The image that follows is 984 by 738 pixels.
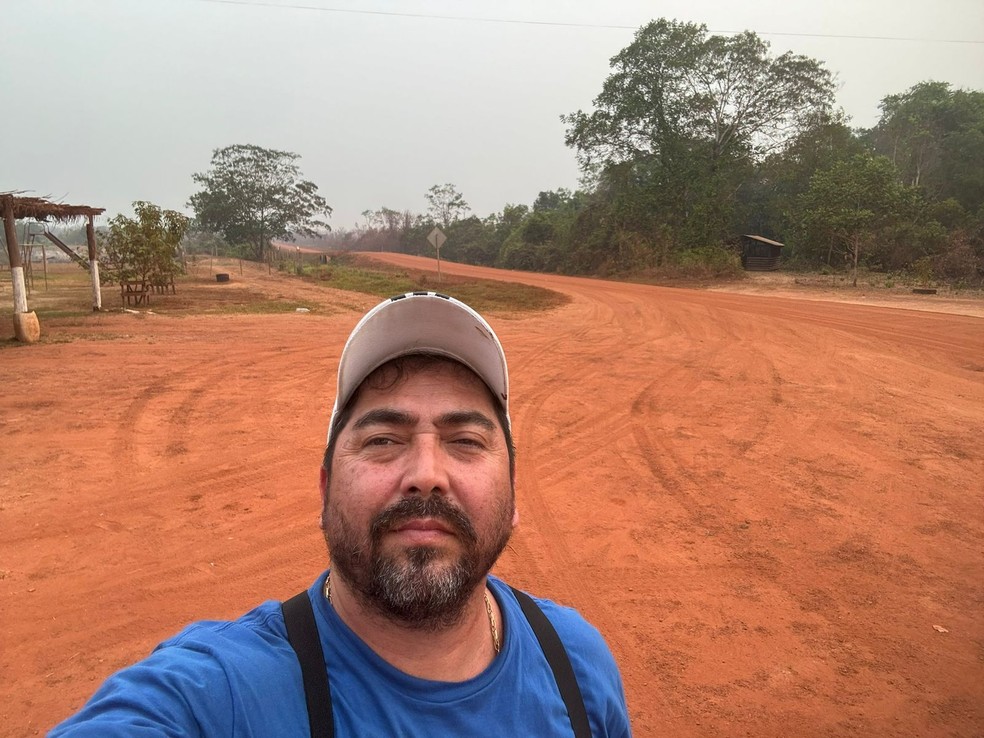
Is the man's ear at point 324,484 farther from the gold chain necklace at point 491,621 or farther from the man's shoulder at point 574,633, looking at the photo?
the man's shoulder at point 574,633

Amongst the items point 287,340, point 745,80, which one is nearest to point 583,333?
point 287,340

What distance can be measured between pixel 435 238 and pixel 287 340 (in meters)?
11.4

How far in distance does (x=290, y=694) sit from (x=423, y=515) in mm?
394

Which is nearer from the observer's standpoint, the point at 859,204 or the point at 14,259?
the point at 14,259

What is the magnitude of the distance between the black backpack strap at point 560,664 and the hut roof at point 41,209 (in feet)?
45.8

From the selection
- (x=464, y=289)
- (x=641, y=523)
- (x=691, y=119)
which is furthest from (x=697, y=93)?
(x=641, y=523)

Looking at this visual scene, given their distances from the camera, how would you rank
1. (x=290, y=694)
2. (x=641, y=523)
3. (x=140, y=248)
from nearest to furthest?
1. (x=290, y=694)
2. (x=641, y=523)
3. (x=140, y=248)

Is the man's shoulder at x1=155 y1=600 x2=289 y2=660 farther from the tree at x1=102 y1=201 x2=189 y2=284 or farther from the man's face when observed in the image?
the tree at x1=102 y1=201 x2=189 y2=284

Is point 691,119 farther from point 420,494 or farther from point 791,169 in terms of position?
point 420,494

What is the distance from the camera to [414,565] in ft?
3.90

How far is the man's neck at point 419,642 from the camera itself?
120 cm

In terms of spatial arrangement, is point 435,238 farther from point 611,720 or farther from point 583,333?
point 611,720

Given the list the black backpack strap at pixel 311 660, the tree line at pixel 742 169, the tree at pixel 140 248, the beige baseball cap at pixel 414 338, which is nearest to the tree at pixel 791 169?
the tree line at pixel 742 169

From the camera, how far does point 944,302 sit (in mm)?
16391
